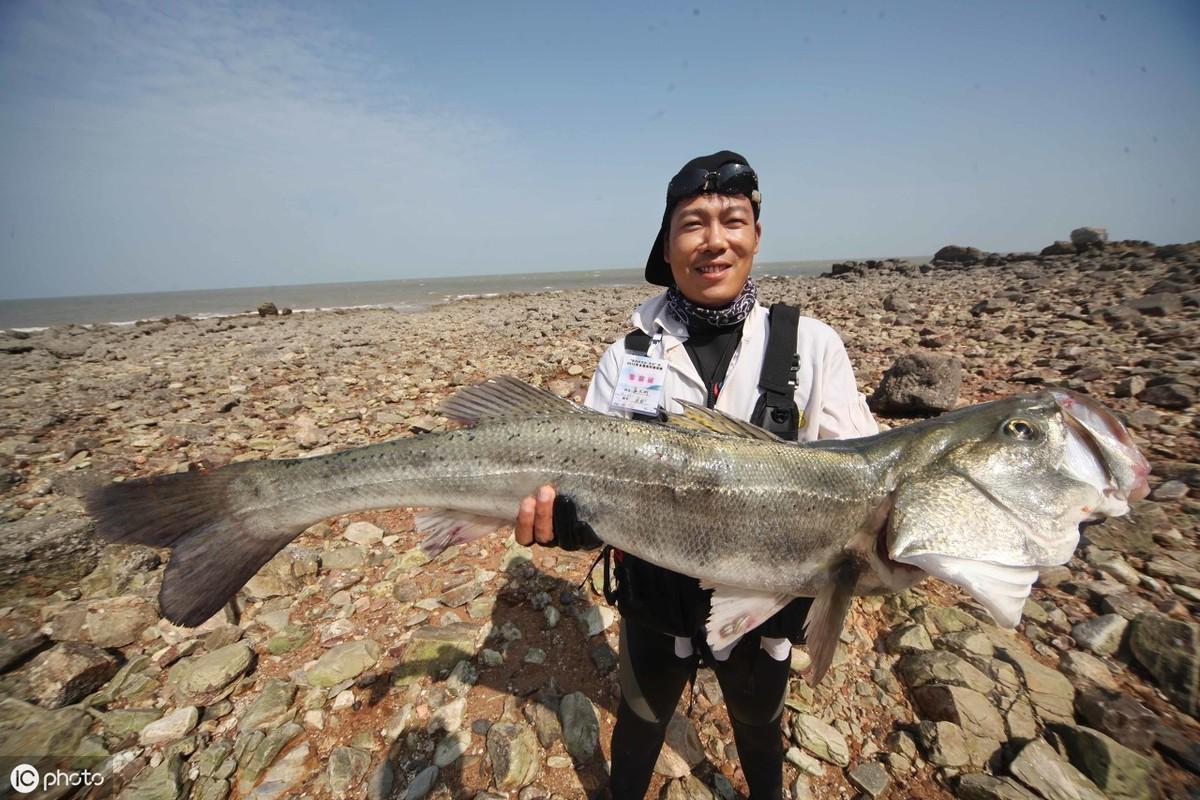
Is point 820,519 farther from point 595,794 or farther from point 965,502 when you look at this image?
point 595,794

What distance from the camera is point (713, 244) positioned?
2.95 m

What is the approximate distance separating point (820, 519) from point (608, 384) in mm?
1551

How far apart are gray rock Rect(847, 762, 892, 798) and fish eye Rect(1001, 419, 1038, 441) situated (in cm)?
223

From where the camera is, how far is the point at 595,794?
10.3ft

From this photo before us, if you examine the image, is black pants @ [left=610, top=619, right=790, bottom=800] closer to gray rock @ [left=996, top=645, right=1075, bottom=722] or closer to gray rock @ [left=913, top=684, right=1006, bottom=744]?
gray rock @ [left=913, top=684, right=1006, bottom=744]

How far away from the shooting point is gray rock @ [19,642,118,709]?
335 cm

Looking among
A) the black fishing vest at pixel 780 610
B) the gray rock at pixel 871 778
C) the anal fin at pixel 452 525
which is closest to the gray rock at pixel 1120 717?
the gray rock at pixel 871 778

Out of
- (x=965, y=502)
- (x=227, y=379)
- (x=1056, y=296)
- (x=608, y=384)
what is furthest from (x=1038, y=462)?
Result: (x=1056, y=296)

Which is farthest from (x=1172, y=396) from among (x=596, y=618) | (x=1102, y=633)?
(x=596, y=618)

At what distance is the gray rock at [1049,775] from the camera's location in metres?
2.68

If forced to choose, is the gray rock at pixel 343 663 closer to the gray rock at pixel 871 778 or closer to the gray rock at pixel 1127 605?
the gray rock at pixel 871 778

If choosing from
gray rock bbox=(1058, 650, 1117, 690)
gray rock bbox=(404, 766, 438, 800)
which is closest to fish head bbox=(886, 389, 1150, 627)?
gray rock bbox=(1058, 650, 1117, 690)

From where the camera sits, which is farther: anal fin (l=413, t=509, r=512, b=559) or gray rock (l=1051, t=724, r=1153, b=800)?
anal fin (l=413, t=509, r=512, b=559)

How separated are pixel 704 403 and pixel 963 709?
2628 millimetres
